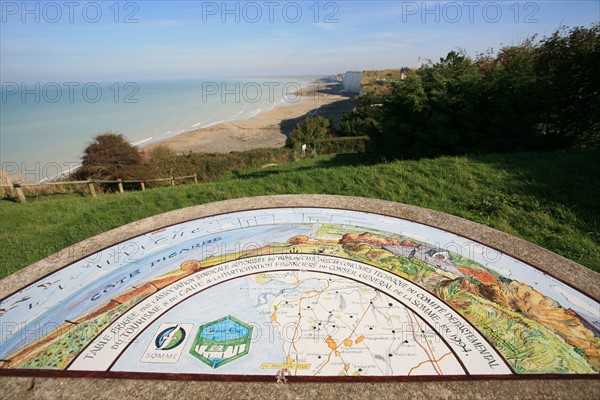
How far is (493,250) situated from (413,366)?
2335 mm

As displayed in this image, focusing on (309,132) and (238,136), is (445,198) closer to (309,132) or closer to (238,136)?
(309,132)

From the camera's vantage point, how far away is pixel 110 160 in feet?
48.9

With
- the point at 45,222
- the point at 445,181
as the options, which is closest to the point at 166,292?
the point at 45,222

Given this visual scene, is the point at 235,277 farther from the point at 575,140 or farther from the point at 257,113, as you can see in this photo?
the point at 257,113

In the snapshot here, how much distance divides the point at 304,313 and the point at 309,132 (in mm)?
25031

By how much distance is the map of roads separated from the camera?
101 inches

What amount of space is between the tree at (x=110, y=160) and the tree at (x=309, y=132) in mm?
12425

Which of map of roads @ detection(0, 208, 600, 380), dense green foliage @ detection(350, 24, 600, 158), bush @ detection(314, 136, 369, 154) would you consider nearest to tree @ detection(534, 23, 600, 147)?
dense green foliage @ detection(350, 24, 600, 158)

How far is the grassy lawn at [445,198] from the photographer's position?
477 cm

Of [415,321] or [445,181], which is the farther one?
[445,181]

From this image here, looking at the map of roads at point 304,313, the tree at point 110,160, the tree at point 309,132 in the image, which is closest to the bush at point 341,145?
the tree at point 309,132

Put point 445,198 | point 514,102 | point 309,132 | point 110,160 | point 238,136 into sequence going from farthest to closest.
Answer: point 238,136, point 309,132, point 110,160, point 514,102, point 445,198

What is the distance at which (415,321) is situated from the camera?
2.93 m

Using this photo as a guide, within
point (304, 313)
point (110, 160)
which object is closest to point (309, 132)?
point (110, 160)
